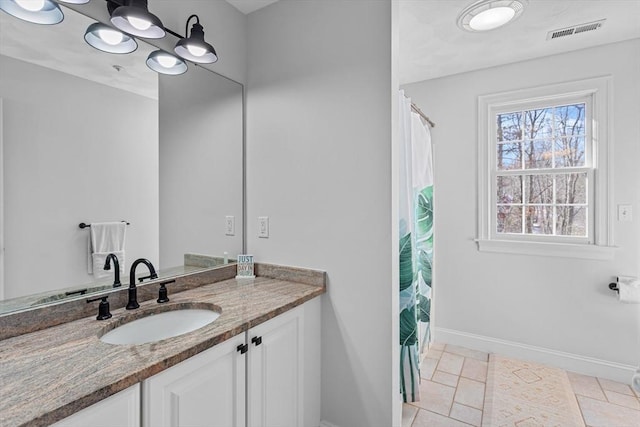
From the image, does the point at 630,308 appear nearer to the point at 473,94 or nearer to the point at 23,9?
the point at 473,94

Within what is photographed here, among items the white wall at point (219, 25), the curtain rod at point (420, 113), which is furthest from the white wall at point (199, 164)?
the curtain rod at point (420, 113)

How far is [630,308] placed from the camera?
2.30m

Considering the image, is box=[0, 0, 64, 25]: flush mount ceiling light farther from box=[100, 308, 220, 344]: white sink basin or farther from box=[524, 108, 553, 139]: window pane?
box=[524, 108, 553, 139]: window pane

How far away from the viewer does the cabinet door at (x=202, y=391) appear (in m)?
0.94

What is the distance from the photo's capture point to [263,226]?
1.96 meters

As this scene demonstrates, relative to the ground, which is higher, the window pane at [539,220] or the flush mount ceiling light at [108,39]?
the flush mount ceiling light at [108,39]

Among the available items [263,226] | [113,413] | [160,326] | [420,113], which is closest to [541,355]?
[420,113]

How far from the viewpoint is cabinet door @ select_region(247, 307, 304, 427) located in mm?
1277

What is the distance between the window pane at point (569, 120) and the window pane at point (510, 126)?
0.26m

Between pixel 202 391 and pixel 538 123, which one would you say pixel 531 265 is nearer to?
pixel 538 123

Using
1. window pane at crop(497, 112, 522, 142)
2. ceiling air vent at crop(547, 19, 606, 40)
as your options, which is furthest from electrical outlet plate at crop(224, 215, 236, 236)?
ceiling air vent at crop(547, 19, 606, 40)

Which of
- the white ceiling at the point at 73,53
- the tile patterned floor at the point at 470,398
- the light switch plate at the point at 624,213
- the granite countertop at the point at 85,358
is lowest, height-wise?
the tile patterned floor at the point at 470,398

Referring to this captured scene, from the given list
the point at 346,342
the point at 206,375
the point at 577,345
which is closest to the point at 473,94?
the point at 577,345

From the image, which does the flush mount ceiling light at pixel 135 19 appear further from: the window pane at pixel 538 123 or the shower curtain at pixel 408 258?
the window pane at pixel 538 123
